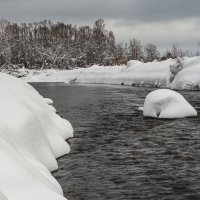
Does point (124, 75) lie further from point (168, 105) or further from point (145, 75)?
point (168, 105)

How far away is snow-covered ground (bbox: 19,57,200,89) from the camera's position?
1847 inches

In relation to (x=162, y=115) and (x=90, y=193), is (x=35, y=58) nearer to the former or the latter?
(x=162, y=115)

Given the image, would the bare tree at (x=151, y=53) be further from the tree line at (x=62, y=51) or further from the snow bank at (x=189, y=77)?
the snow bank at (x=189, y=77)

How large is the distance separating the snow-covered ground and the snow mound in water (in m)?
23.5

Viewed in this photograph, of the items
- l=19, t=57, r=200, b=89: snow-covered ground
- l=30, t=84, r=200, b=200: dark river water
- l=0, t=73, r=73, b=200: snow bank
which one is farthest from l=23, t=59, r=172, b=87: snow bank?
l=0, t=73, r=73, b=200: snow bank

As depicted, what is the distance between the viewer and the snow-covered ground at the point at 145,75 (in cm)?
4692

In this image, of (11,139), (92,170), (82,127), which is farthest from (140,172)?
(82,127)

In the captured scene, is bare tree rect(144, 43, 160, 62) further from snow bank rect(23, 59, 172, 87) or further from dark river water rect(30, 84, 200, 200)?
dark river water rect(30, 84, 200, 200)

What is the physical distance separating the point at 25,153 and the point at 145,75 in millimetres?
49588

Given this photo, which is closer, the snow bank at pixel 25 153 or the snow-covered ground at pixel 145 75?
the snow bank at pixel 25 153

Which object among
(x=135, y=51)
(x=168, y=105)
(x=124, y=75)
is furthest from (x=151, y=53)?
(x=168, y=105)

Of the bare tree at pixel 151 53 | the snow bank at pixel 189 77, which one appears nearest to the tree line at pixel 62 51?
the bare tree at pixel 151 53

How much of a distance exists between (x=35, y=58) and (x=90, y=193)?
10616 centimetres

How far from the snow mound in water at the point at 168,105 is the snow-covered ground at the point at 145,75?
2349cm
